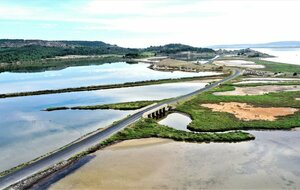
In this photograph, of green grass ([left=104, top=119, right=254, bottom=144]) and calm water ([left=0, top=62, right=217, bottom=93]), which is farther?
calm water ([left=0, top=62, right=217, bottom=93])

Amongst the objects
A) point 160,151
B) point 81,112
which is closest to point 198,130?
point 160,151

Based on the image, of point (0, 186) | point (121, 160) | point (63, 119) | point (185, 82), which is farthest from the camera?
point (185, 82)

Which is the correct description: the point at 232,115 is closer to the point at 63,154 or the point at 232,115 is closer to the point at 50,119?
the point at 50,119

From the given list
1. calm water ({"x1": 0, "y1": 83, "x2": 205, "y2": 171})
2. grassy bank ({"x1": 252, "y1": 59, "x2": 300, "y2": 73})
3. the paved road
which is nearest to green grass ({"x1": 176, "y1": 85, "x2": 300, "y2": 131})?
the paved road

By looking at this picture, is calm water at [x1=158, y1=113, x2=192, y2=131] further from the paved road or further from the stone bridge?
the paved road

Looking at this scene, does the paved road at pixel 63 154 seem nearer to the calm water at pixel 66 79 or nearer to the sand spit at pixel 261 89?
the sand spit at pixel 261 89

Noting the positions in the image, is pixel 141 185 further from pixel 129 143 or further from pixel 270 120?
pixel 270 120
